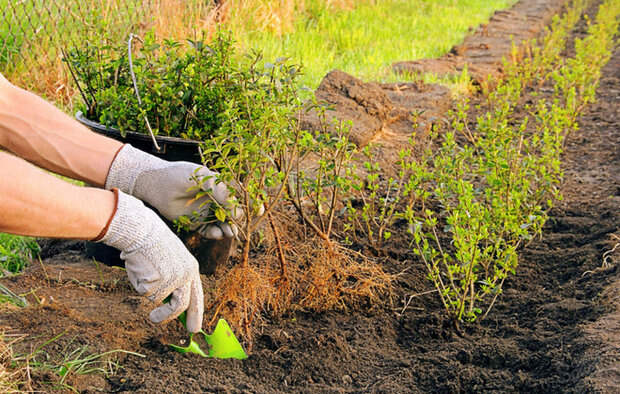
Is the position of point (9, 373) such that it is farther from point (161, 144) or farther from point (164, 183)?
point (161, 144)

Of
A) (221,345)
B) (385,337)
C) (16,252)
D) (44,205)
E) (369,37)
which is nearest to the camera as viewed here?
(44,205)

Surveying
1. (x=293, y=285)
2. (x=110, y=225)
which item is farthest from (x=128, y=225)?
(x=293, y=285)

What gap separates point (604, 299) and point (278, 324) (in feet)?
3.46

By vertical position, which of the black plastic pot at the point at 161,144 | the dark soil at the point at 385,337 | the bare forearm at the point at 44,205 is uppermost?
the bare forearm at the point at 44,205

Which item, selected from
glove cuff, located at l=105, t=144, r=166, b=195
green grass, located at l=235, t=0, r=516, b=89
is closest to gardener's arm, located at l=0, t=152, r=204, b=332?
glove cuff, located at l=105, t=144, r=166, b=195

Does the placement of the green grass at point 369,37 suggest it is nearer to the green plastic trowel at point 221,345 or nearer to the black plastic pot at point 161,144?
the black plastic pot at point 161,144

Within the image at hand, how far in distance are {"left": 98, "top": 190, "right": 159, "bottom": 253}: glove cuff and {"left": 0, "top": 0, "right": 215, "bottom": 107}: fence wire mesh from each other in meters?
2.72

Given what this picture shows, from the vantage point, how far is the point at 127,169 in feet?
6.77

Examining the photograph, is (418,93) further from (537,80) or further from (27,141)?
(27,141)

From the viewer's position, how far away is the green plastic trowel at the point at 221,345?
1996mm

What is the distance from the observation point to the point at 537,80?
232 inches

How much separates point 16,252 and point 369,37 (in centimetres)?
463

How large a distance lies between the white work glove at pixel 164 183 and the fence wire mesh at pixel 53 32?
2.34m

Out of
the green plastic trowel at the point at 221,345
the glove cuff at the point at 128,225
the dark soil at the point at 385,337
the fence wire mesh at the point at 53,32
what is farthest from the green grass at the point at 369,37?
the glove cuff at the point at 128,225
